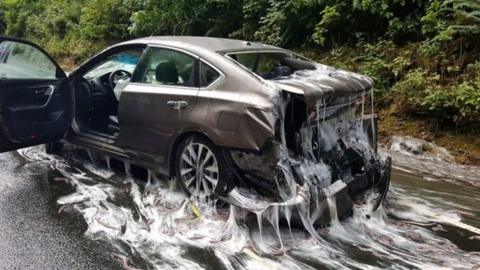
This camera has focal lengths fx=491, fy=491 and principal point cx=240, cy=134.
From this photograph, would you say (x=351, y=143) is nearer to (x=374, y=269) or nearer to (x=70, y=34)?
(x=374, y=269)

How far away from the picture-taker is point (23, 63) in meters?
5.62

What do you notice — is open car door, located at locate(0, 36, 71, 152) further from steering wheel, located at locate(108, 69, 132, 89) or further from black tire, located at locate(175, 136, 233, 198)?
black tire, located at locate(175, 136, 233, 198)

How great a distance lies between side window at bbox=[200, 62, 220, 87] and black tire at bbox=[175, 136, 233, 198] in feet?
1.73

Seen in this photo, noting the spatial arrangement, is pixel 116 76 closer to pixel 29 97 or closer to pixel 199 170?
pixel 29 97

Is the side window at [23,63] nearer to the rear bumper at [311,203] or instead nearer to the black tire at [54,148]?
the black tire at [54,148]

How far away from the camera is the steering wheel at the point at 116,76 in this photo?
20.5 ft

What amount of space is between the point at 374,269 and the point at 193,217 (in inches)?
67.5

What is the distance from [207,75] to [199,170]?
0.91 m

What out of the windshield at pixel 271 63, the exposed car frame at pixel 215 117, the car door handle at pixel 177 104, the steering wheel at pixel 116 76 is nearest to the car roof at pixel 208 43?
the exposed car frame at pixel 215 117

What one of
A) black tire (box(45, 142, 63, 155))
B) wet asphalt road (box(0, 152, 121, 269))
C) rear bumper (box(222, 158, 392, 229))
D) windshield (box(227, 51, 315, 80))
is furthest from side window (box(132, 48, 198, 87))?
black tire (box(45, 142, 63, 155))

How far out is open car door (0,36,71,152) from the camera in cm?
534

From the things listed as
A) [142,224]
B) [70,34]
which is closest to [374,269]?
[142,224]

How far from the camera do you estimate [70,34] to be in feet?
64.9

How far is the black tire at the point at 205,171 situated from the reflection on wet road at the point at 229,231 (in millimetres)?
170
